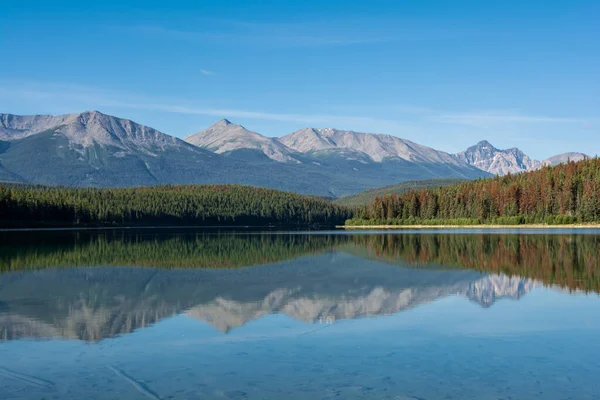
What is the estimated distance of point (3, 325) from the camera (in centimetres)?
2227

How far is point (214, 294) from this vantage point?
1188 inches

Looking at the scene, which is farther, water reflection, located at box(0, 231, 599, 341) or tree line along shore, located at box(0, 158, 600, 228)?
tree line along shore, located at box(0, 158, 600, 228)

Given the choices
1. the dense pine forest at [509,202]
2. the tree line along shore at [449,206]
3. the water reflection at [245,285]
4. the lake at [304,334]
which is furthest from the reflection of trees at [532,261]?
Result: the dense pine forest at [509,202]

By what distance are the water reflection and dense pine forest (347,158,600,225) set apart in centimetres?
8270

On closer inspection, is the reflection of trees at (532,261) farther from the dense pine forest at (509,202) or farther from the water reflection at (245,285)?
the dense pine forest at (509,202)

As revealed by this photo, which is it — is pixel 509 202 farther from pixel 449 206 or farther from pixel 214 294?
pixel 214 294

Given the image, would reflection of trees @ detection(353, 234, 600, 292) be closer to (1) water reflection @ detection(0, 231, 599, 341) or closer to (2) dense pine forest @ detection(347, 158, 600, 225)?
(1) water reflection @ detection(0, 231, 599, 341)

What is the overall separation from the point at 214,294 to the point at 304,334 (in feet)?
34.0

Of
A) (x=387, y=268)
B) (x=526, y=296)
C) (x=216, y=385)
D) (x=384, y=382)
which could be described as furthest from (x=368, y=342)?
(x=387, y=268)

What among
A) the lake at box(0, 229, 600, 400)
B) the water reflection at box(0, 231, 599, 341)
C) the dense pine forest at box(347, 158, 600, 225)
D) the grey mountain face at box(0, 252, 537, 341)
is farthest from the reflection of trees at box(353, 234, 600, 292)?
the dense pine forest at box(347, 158, 600, 225)

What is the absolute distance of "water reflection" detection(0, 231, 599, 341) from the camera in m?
24.1

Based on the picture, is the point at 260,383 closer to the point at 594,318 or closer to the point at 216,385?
the point at 216,385

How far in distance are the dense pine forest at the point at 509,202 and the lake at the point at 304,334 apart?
317 feet

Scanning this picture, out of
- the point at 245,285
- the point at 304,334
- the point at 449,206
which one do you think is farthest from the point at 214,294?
the point at 449,206
